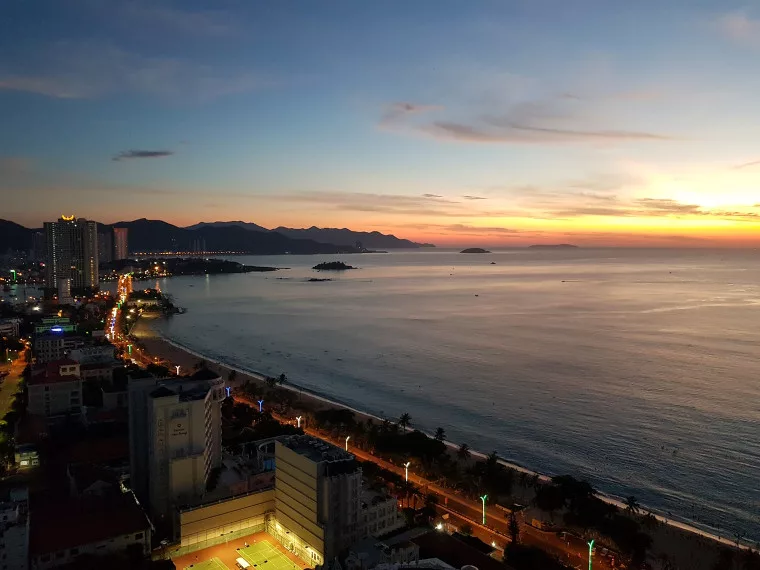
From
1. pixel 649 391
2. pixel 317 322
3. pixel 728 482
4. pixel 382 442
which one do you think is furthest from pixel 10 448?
pixel 317 322

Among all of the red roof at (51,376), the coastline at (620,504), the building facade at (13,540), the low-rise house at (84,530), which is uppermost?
the red roof at (51,376)

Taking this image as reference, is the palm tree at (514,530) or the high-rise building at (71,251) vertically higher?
the high-rise building at (71,251)

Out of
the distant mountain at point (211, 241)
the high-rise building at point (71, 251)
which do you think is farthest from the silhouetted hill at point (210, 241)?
the high-rise building at point (71, 251)

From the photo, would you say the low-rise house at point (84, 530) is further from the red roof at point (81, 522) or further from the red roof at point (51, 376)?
the red roof at point (51, 376)

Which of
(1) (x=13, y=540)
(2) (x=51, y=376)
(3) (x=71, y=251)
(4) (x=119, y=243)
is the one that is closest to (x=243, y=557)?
(1) (x=13, y=540)

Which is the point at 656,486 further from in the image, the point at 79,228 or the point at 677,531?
the point at 79,228

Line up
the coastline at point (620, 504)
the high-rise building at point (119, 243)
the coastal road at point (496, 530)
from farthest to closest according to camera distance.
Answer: the high-rise building at point (119, 243) < the coastline at point (620, 504) < the coastal road at point (496, 530)

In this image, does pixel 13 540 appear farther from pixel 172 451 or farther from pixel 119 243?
pixel 119 243
